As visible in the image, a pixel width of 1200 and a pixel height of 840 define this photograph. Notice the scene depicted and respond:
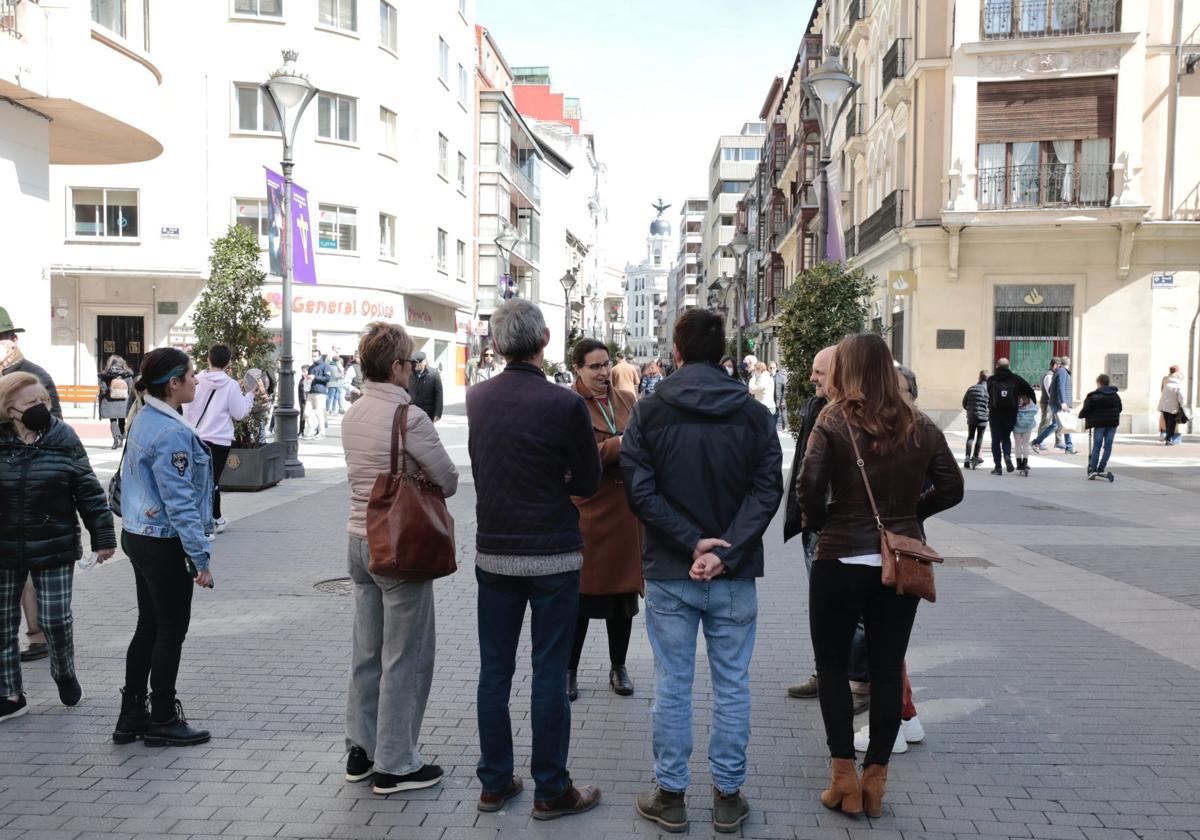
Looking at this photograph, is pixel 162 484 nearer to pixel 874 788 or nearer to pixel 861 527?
pixel 861 527

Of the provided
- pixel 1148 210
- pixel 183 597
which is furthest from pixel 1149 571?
pixel 1148 210

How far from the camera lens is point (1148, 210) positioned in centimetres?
2419

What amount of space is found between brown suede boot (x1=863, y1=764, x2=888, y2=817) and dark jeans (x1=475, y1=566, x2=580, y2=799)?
1171 millimetres

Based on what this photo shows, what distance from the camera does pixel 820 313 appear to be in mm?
15297

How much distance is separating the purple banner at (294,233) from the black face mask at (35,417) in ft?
35.0

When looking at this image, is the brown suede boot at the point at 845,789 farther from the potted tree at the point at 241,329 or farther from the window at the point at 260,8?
the window at the point at 260,8

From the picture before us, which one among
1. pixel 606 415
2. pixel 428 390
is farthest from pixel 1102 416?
pixel 606 415

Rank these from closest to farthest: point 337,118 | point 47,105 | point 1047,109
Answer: point 47,105 → point 1047,109 → point 337,118

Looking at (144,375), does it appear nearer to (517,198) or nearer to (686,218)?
(517,198)

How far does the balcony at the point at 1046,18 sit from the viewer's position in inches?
959

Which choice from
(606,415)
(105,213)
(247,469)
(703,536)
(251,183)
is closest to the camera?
(703,536)

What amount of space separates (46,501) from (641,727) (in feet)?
10.2

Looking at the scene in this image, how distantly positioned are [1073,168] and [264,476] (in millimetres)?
20622

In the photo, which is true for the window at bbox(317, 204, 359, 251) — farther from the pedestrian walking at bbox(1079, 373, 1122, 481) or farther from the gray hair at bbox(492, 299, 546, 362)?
the gray hair at bbox(492, 299, 546, 362)
